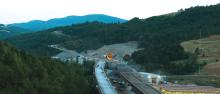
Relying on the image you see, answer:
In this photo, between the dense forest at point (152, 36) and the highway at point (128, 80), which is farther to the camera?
the dense forest at point (152, 36)

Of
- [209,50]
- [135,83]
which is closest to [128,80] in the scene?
[135,83]

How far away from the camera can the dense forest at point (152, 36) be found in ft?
319

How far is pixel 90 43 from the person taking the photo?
457ft

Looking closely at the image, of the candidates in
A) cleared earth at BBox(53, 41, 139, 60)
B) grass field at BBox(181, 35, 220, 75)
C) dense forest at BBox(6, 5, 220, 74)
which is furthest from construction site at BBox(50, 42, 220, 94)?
cleared earth at BBox(53, 41, 139, 60)

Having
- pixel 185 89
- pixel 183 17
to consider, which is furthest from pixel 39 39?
pixel 185 89

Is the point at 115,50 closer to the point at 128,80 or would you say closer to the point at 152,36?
the point at 152,36

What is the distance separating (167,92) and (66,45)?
3286 inches

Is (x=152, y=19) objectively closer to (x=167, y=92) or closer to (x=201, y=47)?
(x=201, y=47)

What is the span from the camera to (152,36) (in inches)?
5103

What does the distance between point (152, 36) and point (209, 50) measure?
98.4 ft

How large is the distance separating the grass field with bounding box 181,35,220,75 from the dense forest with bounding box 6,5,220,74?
252cm

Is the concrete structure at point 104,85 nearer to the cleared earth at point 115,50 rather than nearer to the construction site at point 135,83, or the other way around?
the construction site at point 135,83

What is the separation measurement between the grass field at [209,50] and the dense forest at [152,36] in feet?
8.27

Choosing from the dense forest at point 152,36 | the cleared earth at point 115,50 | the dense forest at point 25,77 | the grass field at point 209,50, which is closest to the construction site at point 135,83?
the grass field at point 209,50
